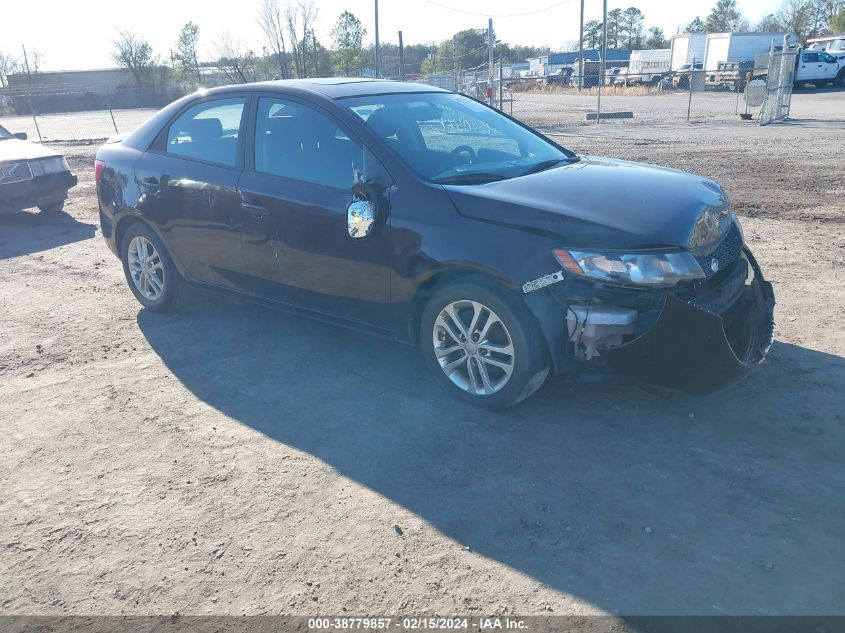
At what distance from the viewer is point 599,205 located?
374cm

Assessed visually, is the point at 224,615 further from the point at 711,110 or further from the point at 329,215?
the point at 711,110

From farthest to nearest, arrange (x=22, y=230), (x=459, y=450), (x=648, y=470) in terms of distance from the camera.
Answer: (x=22, y=230), (x=459, y=450), (x=648, y=470)

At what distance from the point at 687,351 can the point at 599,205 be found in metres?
0.88

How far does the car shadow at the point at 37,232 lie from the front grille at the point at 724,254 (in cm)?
762

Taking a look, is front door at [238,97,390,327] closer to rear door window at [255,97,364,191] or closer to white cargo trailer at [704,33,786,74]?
rear door window at [255,97,364,191]

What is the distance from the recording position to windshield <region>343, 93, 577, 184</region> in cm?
429

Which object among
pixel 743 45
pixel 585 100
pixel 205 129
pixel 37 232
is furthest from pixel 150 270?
pixel 743 45

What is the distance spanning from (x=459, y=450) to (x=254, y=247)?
6.89ft

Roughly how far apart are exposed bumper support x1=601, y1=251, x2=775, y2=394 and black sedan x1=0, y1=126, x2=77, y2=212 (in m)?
8.95

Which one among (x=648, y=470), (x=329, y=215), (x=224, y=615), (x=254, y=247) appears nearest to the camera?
(x=224, y=615)

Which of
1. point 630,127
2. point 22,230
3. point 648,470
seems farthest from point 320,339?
point 630,127

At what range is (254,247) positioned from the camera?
4.82 metres

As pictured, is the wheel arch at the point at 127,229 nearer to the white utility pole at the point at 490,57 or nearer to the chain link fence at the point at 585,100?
the chain link fence at the point at 585,100

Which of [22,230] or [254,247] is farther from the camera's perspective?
[22,230]
